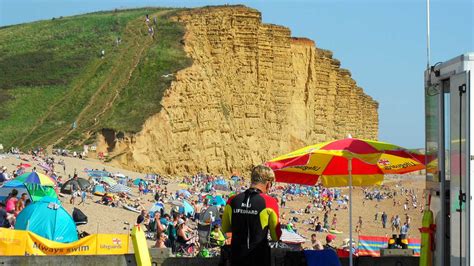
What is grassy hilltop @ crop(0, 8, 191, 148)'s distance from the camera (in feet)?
191

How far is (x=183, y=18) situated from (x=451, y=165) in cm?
6884

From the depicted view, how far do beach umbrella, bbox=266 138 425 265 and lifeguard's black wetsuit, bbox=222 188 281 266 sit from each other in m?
1.97

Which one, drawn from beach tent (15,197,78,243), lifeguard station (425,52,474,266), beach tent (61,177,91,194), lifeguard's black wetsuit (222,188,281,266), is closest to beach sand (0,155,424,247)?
beach tent (61,177,91,194)

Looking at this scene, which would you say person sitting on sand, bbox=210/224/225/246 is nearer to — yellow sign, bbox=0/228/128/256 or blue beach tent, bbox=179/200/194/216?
yellow sign, bbox=0/228/128/256

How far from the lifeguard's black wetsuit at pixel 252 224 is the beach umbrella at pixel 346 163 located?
1965 mm

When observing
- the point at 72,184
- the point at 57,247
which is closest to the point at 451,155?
the point at 57,247

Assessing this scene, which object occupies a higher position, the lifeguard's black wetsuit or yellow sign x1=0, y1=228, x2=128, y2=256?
the lifeguard's black wetsuit

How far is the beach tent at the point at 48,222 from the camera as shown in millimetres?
16655

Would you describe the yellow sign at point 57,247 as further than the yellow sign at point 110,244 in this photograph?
No

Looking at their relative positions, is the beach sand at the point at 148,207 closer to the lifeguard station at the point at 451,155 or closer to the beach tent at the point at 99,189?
the beach tent at the point at 99,189

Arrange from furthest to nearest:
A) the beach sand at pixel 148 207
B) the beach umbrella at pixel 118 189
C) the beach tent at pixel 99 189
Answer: the beach umbrella at pixel 118 189 → the beach tent at pixel 99 189 → the beach sand at pixel 148 207

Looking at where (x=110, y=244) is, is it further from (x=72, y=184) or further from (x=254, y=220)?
(x=72, y=184)

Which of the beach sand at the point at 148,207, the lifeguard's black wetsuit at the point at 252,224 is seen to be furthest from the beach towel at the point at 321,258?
the beach sand at the point at 148,207

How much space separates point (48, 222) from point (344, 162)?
27.8ft
